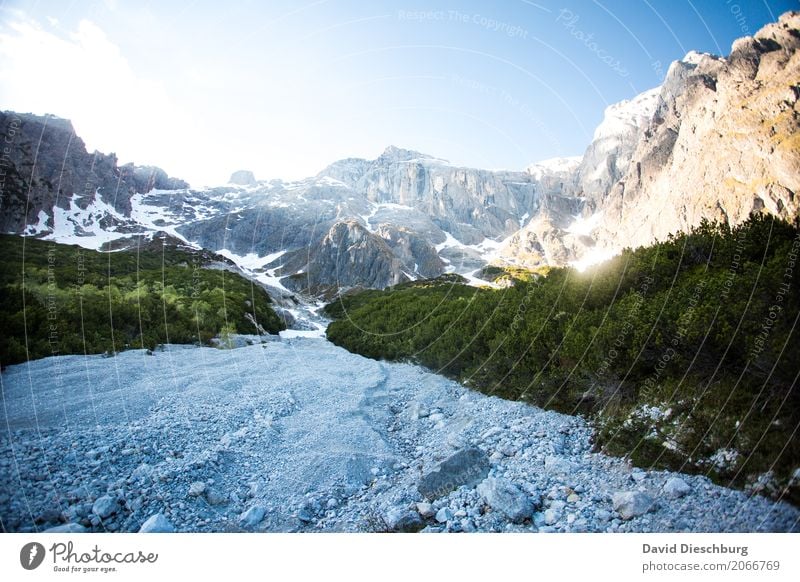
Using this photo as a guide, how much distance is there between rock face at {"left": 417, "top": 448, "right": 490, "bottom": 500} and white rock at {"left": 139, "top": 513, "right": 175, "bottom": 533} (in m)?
3.91

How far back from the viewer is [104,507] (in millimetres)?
5348

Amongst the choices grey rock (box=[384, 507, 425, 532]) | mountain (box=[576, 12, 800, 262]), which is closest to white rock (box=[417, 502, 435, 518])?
grey rock (box=[384, 507, 425, 532])

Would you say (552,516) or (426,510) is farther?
(426,510)

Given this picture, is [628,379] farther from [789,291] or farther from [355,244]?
[355,244]

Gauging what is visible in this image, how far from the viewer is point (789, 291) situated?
6336 mm

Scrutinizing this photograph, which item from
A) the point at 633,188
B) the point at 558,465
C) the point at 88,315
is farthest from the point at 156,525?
the point at 633,188

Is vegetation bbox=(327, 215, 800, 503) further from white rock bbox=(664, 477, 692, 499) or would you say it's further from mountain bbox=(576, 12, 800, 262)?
mountain bbox=(576, 12, 800, 262)

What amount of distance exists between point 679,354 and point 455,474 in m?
5.16

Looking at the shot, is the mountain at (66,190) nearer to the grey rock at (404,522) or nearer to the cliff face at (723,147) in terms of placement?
the grey rock at (404,522)

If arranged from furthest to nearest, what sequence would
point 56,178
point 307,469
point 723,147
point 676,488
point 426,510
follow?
Result: point 56,178
point 723,147
point 307,469
point 426,510
point 676,488

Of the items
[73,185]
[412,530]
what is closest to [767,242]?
[412,530]

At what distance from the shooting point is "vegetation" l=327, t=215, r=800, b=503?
219 inches

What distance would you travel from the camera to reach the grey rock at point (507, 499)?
5.39m

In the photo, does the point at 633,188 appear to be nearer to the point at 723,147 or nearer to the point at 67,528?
the point at 723,147
